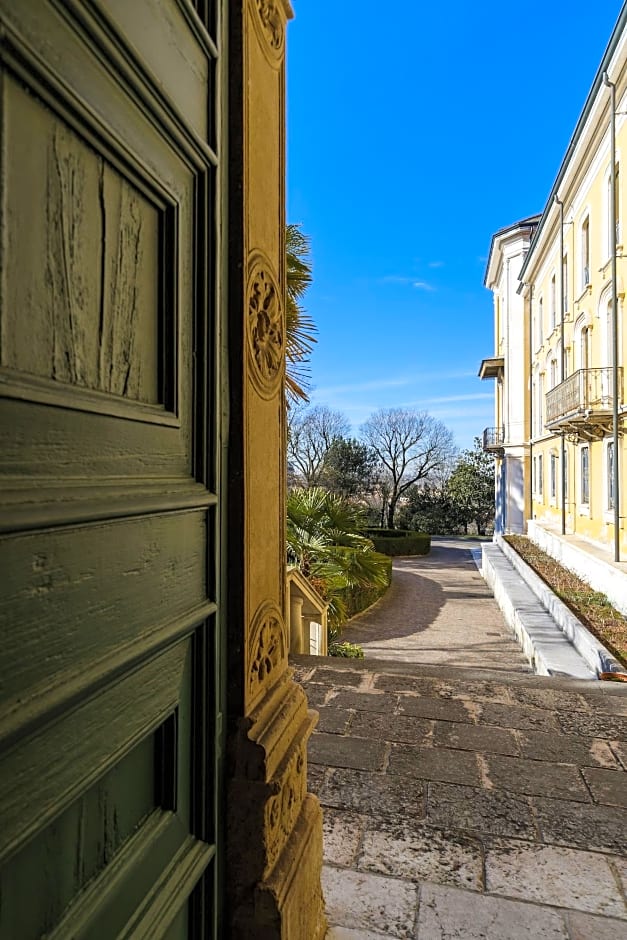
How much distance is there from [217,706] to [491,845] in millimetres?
1459

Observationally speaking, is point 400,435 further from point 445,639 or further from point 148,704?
point 148,704

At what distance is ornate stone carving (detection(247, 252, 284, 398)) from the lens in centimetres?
112

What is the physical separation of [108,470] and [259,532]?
19.7 inches

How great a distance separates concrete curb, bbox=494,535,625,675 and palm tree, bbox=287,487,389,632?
2.32 m

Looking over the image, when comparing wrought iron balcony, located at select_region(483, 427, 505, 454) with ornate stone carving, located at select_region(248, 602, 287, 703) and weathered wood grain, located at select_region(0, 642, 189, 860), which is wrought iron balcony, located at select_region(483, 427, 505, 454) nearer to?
ornate stone carving, located at select_region(248, 602, 287, 703)

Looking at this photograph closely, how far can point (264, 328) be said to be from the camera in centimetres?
117

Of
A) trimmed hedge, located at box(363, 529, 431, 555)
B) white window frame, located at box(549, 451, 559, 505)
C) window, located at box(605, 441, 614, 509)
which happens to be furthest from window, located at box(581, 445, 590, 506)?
trimmed hedge, located at box(363, 529, 431, 555)

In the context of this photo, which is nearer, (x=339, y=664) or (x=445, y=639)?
(x=339, y=664)

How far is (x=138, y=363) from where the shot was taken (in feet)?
2.60

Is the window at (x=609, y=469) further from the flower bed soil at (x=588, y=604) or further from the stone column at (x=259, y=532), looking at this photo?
the stone column at (x=259, y=532)

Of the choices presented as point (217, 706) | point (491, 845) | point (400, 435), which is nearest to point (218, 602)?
point (217, 706)

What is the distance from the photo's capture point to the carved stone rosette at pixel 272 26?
1193 mm

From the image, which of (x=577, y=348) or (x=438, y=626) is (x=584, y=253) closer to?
(x=577, y=348)

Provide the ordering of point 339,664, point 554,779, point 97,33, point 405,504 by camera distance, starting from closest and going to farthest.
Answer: point 97,33 → point 554,779 → point 339,664 → point 405,504
